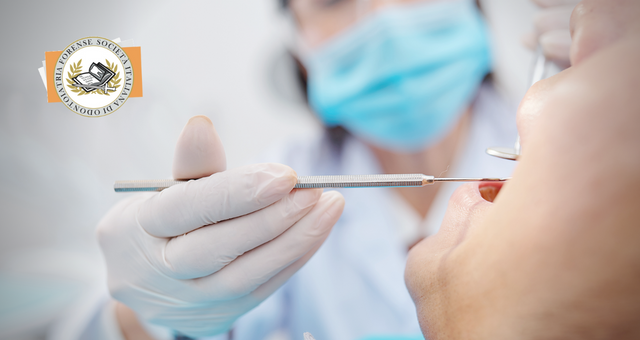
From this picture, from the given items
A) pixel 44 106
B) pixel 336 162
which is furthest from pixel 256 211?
pixel 44 106

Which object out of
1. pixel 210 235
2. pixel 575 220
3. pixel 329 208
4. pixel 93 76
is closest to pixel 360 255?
pixel 329 208

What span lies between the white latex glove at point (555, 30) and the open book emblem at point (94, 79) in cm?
150

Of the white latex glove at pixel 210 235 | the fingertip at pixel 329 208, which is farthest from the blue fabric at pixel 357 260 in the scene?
the fingertip at pixel 329 208

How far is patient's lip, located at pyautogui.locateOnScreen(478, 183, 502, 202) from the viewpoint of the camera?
0.84 meters

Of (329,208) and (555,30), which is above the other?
(555,30)

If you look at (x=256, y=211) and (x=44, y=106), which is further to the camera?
(x=44, y=106)

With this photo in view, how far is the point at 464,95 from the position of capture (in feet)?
5.07

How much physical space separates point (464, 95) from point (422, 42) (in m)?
0.34

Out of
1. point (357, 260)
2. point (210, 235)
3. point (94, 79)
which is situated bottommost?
point (357, 260)

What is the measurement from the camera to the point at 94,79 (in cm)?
113

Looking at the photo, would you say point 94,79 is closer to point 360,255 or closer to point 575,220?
point 360,255

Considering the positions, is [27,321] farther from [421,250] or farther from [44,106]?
[421,250]

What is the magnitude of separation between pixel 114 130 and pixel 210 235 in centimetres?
85

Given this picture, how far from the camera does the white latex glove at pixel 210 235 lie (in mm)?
818
